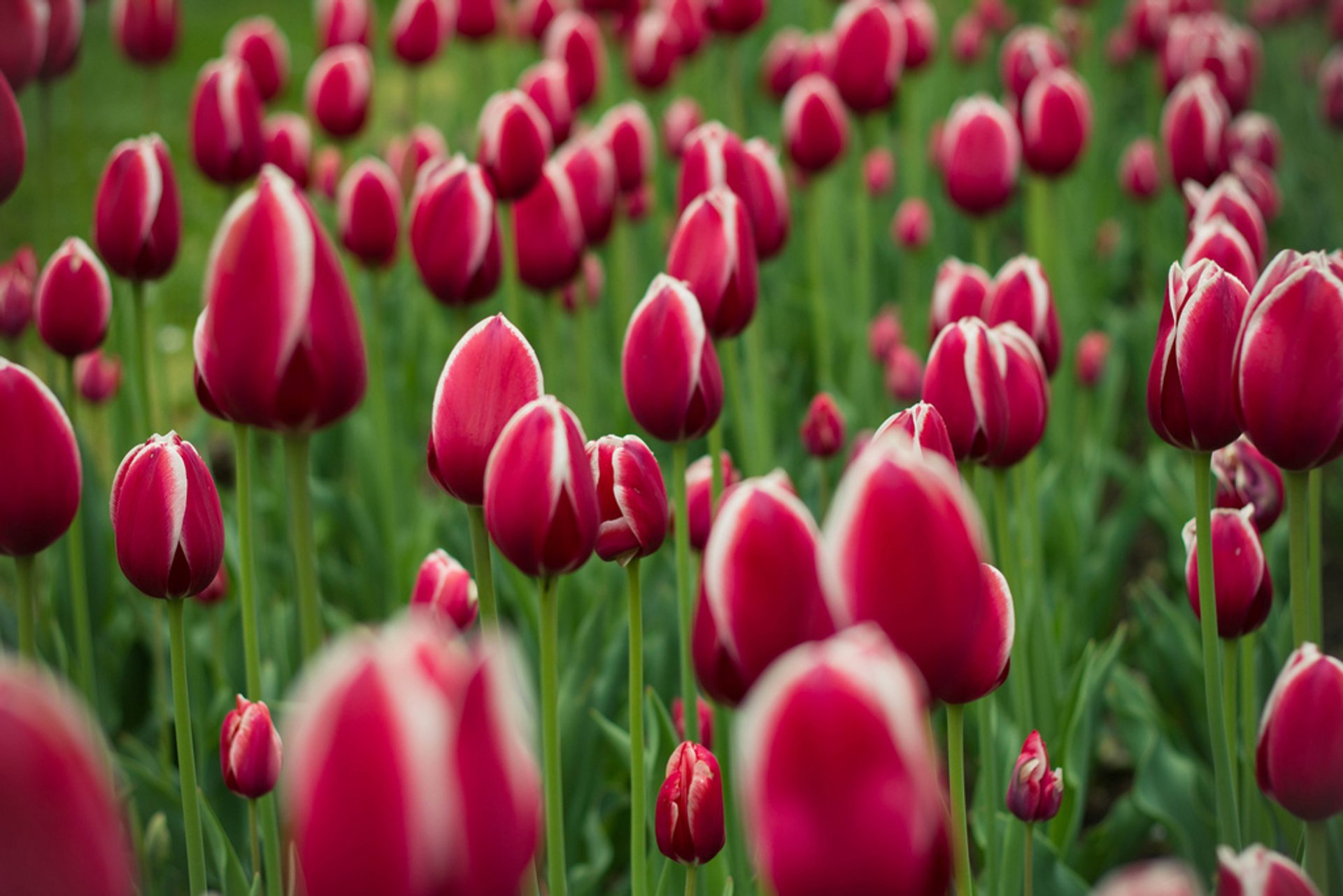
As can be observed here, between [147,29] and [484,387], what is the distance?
2.18m

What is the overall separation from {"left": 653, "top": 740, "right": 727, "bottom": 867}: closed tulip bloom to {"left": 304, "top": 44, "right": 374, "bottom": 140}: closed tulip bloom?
6.62ft

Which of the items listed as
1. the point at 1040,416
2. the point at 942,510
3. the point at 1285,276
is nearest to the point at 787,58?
the point at 1040,416

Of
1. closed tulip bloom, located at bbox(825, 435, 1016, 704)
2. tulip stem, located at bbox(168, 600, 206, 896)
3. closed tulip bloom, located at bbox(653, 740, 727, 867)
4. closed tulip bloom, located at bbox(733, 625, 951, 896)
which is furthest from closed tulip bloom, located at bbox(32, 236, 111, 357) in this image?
closed tulip bloom, located at bbox(733, 625, 951, 896)

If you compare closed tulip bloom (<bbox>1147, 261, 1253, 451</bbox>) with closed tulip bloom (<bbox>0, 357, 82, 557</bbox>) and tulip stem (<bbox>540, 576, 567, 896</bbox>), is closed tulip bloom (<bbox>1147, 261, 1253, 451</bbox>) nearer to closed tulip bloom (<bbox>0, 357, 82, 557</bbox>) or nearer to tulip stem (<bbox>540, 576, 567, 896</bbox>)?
tulip stem (<bbox>540, 576, 567, 896</bbox>)

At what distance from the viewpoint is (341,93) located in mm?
2746

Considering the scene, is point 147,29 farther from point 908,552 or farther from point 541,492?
point 908,552

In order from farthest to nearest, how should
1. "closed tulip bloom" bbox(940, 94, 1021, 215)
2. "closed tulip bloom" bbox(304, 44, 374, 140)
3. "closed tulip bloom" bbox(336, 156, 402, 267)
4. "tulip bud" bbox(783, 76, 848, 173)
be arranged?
"closed tulip bloom" bbox(304, 44, 374, 140) → "tulip bud" bbox(783, 76, 848, 173) → "closed tulip bloom" bbox(940, 94, 1021, 215) → "closed tulip bloom" bbox(336, 156, 402, 267)

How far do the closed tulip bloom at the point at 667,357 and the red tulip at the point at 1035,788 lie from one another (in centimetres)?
46

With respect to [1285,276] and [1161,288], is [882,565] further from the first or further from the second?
[1161,288]

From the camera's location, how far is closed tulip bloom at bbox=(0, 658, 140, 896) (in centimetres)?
45

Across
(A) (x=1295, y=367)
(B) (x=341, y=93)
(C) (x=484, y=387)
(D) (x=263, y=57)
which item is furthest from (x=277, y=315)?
(D) (x=263, y=57)

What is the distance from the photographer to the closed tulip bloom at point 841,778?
1.60 feet

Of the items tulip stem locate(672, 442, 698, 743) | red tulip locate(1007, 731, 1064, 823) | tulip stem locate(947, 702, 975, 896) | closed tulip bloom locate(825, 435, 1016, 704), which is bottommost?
Result: red tulip locate(1007, 731, 1064, 823)

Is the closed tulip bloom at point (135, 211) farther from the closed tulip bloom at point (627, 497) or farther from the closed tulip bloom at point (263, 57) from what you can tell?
the closed tulip bloom at point (263, 57)
